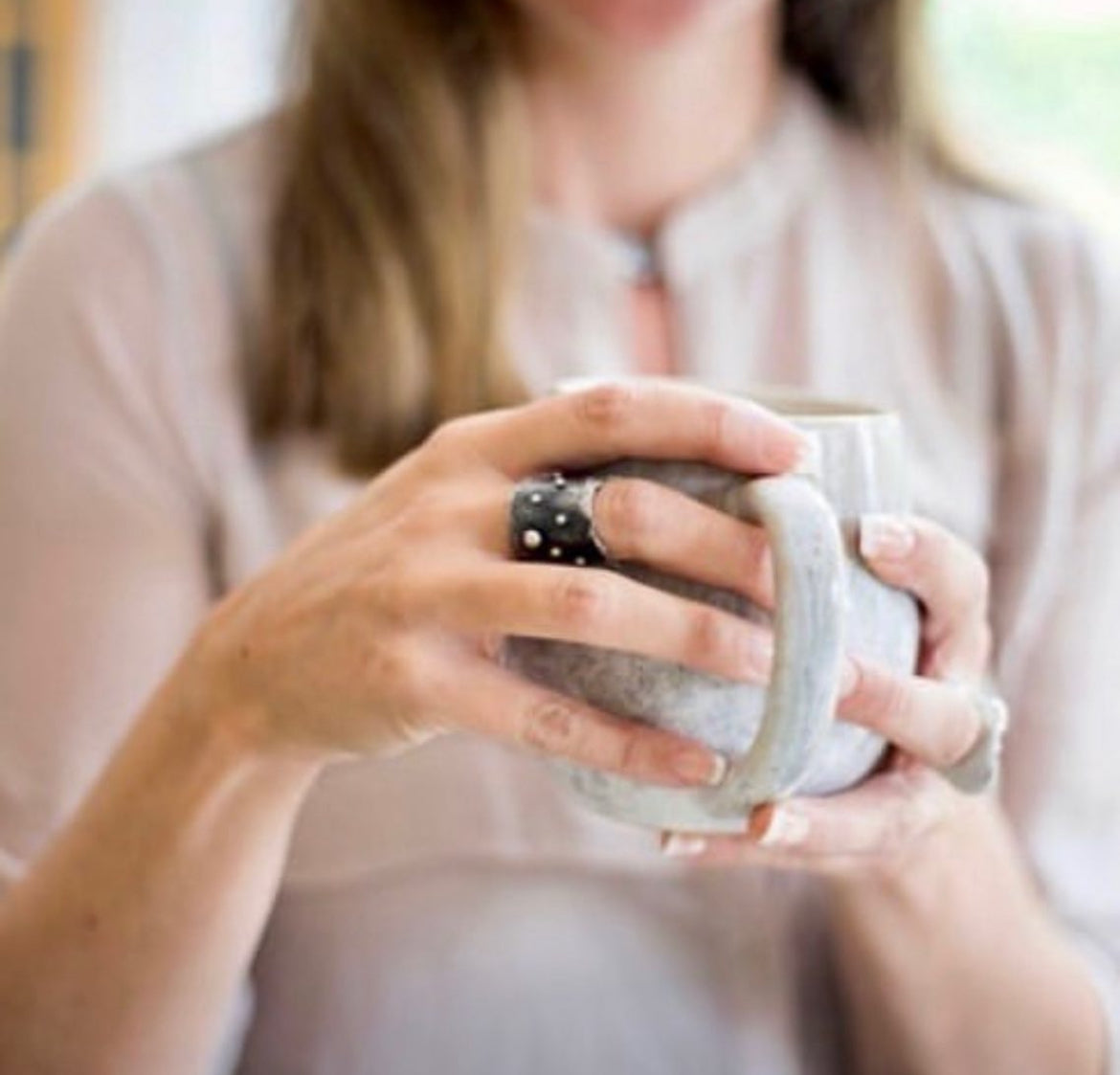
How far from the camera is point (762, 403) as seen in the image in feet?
1.99

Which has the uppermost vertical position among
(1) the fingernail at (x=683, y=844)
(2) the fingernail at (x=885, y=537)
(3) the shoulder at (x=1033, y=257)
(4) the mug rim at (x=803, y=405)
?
(2) the fingernail at (x=885, y=537)

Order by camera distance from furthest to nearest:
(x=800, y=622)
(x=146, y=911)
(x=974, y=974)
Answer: (x=974, y=974), (x=146, y=911), (x=800, y=622)

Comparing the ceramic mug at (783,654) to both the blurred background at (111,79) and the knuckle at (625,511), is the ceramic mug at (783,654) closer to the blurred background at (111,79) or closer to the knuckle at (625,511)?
the knuckle at (625,511)

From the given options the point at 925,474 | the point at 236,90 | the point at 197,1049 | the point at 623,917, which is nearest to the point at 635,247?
the point at 925,474

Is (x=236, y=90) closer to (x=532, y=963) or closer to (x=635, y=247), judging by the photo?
(x=635, y=247)

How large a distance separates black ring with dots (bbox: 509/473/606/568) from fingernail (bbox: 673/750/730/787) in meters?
0.05

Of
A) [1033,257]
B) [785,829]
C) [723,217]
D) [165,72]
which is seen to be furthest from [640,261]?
[165,72]

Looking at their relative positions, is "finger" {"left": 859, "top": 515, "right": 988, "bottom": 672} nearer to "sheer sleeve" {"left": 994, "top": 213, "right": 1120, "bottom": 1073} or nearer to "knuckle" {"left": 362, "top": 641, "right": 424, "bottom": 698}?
"knuckle" {"left": 362, "top": 641, "right": 424, "bottom": 698}

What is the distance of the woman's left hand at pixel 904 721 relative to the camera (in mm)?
546

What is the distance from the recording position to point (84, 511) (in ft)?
2.74

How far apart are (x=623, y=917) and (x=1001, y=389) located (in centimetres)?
31

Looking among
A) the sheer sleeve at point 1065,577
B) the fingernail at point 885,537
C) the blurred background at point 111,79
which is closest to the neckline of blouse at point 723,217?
the sheer sleeve at point 1065,577

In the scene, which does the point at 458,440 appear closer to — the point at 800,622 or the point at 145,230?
the point at 800,622

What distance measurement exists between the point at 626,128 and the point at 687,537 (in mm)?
494
